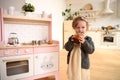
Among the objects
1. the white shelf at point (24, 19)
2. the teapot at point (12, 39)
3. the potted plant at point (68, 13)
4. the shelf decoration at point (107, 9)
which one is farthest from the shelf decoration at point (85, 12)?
the teapot at point (12, 39)

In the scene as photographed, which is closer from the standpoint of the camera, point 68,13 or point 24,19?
point 24,19

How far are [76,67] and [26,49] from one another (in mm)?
1118

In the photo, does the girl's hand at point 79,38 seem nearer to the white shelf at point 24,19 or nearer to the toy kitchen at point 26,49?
the toy kitchen at point 26,49

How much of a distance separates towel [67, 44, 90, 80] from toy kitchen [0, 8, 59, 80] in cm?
107

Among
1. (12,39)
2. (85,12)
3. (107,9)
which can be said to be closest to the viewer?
(12,39)

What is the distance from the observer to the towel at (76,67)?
933 mm

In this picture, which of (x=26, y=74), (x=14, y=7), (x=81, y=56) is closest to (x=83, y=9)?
(x=14, y=7)

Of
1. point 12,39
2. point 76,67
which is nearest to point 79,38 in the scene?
point 76,67

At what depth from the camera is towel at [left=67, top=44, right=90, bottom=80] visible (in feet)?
3.06

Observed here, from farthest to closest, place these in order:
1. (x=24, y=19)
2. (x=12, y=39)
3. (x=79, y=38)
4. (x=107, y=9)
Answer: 1. (x=107, y=9)
2. (x=24, y=19)
3. (x=12, y=39)
4. (x=79, y=38)

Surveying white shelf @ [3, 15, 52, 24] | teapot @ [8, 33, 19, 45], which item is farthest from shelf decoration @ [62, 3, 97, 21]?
teapot @ [8, 33, 19, 45]

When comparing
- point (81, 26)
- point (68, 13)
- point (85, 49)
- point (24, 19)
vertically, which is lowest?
point (85, 49)

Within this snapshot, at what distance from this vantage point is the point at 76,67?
3.07ft

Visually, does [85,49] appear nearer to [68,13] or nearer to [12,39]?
[12,39]
